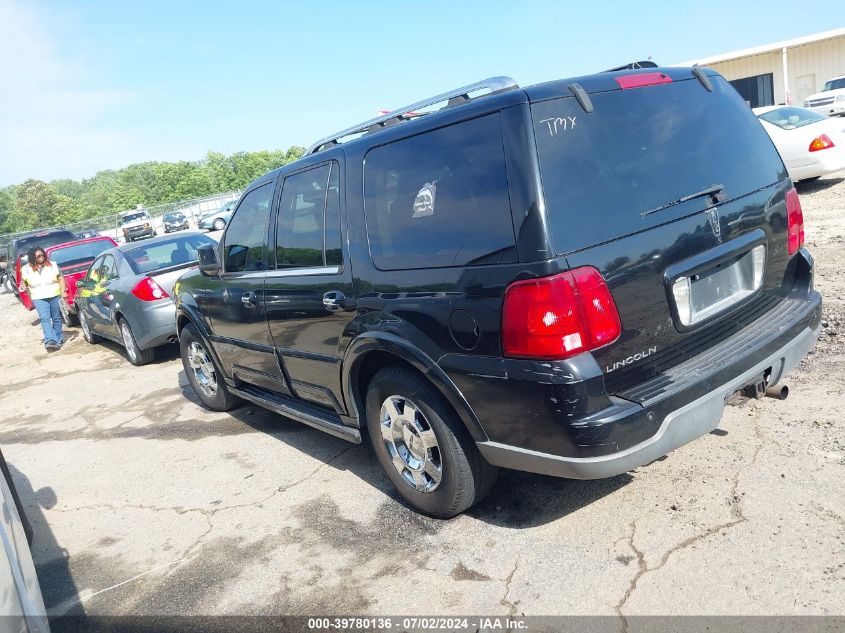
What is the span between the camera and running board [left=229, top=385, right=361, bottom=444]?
407 cm

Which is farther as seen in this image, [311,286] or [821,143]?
[821,143]

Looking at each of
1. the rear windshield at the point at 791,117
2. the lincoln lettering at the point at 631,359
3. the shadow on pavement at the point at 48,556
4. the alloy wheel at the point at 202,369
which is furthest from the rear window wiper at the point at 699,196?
the rear windshield at the point at 791,117

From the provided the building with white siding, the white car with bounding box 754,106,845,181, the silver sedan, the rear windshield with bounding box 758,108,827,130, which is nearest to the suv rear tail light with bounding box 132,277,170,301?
the silver sedan

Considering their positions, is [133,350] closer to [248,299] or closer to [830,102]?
[248,299]

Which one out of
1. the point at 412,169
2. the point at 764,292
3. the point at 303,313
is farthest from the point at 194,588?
the point at 764,292

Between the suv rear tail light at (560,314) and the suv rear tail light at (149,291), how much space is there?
255 inches

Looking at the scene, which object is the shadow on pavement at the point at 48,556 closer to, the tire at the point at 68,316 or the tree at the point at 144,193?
the tire at the point at 68,316

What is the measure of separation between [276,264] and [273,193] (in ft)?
1.69

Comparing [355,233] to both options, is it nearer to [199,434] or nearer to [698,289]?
[698,289]

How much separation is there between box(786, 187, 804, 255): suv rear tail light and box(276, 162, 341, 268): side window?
243 centimetres

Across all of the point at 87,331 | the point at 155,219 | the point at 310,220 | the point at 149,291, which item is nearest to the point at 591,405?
the point at 310,220

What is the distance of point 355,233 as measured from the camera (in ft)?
12.1

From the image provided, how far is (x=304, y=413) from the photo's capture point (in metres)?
4.49

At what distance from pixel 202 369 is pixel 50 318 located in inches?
266
